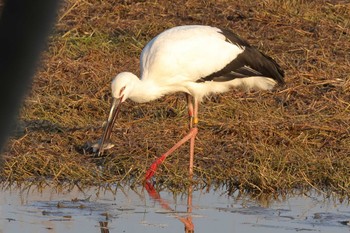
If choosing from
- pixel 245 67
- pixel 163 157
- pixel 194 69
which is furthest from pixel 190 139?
pixel 245 67

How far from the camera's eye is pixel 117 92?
230 inches

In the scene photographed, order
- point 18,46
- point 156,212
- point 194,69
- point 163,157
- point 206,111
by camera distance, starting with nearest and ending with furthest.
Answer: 1. point 18,46
2. point 156,212
3. point 163,157
4. point 194,69
5. point 206,111

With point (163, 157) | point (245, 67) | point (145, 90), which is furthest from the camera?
point (245, 67)

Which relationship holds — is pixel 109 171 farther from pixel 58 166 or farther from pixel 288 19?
pixel 288 19

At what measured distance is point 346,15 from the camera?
10336mm

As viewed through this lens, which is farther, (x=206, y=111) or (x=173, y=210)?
(x=206, y=111)

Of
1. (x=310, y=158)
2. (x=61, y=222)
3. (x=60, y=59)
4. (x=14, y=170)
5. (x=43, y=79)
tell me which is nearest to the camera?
(x=61, y=222)

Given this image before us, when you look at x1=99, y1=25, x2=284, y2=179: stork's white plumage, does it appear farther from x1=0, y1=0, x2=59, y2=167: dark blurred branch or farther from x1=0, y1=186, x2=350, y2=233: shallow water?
x1=0, y1=0, x2=59, y2=167: dark blurred branch

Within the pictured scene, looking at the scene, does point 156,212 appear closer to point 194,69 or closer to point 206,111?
point 194,69

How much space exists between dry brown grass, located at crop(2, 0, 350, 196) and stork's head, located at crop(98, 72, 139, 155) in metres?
0.19

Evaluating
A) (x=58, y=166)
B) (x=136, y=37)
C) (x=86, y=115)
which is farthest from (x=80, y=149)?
(x=136, y=37)

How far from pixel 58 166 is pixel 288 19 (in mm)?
5120

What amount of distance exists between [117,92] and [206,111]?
5.42ft

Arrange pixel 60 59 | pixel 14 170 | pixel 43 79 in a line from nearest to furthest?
pixel 14 170 → pixel 43 79 → pixel 60 59
